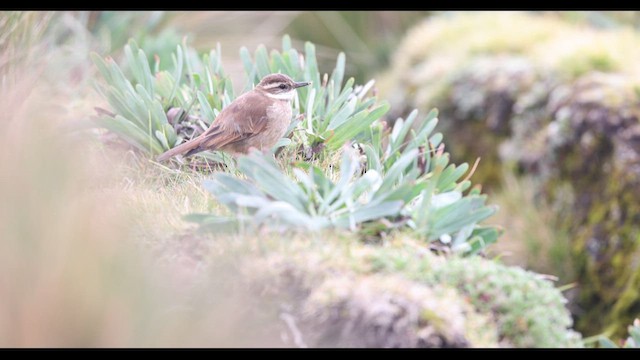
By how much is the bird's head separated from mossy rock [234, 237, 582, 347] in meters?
1.18

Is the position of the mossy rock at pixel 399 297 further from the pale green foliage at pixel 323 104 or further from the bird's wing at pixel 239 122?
the bird's wing at pixel 239 122

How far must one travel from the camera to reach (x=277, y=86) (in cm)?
357

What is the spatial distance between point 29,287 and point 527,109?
19.7 feet

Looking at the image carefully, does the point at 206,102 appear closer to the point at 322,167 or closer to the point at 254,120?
the point at 254,120

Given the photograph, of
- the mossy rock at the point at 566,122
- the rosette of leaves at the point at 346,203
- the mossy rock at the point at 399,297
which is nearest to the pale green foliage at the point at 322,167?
the rosette of leaves at the point at 346,203

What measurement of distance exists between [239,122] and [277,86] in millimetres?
244

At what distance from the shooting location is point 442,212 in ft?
8.80

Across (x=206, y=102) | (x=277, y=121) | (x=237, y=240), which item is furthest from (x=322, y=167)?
(x=237, y=240)

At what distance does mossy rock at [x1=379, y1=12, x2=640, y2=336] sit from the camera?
21.0 ft

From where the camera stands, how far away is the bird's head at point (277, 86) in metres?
3.54

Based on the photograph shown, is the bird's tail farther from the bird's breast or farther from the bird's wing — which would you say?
the bird's breast

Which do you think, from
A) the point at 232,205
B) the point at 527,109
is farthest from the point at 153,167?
the point at 527,109
